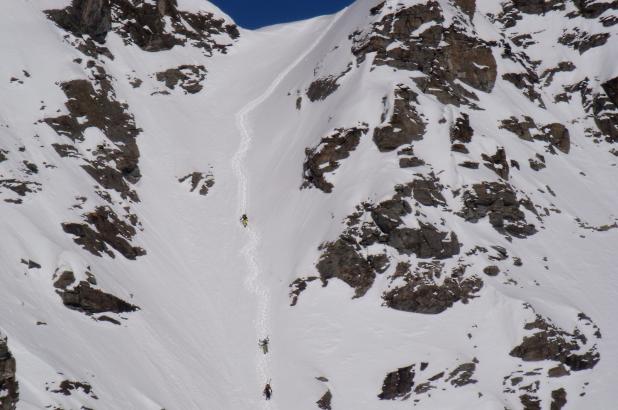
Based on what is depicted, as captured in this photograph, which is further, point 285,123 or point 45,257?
point 285,123

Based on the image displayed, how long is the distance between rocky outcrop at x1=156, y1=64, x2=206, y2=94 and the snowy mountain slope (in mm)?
184

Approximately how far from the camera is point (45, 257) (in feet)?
91.9

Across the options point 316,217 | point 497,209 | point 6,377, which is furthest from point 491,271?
point 6,377

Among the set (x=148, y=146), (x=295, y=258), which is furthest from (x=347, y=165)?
(x=148, y=146)

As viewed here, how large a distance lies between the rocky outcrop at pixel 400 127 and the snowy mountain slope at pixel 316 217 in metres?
0.16

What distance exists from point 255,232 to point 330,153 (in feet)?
21.3

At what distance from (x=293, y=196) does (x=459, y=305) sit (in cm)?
1233

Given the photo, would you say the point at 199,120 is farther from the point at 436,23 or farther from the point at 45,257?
the point at 45,257

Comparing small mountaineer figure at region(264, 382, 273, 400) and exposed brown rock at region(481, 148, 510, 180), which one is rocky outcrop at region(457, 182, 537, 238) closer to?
exposed brown rock at region(481, 148, 510, 180)

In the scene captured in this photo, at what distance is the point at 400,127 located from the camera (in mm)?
39750

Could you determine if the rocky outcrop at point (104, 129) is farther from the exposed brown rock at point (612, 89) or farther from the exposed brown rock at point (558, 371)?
the exposed brown rock at point (612, 89)

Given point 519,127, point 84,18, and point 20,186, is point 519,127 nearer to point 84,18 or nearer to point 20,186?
point 20,186

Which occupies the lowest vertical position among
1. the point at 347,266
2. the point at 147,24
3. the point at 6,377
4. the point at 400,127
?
the point at 347,266

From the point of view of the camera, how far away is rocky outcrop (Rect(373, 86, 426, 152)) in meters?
39.3
